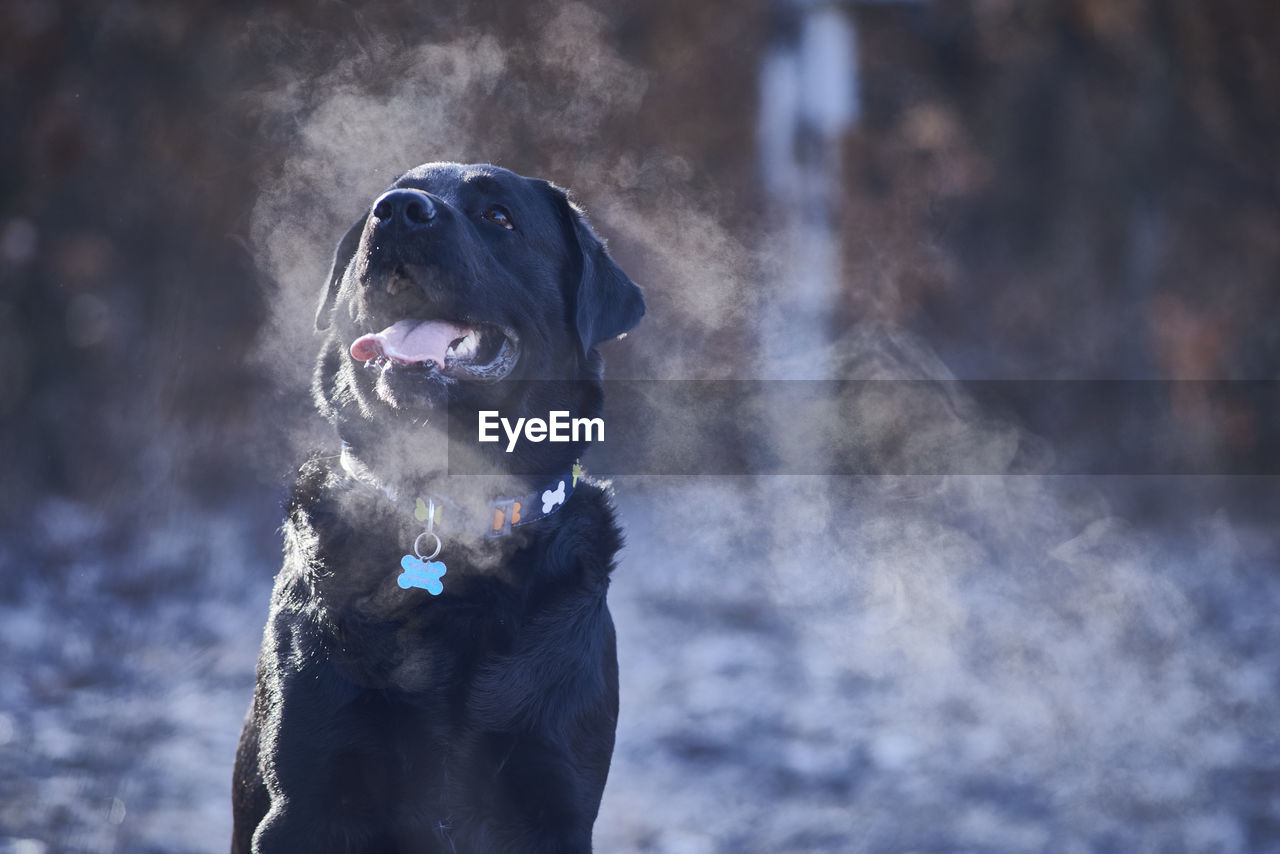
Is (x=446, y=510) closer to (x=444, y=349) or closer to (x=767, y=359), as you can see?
(x=444, y=349)

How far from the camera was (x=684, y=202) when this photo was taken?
6.84 meters

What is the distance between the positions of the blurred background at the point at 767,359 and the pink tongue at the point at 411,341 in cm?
84

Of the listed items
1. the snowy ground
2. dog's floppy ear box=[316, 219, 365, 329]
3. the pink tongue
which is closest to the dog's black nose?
the pink tongue

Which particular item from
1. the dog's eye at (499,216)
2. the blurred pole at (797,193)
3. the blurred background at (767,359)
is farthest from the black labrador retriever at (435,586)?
the blurred pole at (797,193)

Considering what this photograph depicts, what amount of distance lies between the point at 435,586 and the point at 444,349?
0.48m

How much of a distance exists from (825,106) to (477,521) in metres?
5.32

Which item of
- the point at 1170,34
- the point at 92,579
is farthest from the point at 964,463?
the point at 92,579

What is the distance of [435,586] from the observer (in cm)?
207

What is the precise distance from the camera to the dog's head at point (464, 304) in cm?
216

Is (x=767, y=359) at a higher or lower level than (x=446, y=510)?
higher

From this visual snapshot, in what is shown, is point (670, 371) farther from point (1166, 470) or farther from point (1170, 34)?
point (1170, 34)

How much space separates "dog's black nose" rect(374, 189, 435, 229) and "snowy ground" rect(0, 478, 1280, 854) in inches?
69.7

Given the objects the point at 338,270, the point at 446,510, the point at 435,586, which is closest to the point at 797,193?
the point at 338,270

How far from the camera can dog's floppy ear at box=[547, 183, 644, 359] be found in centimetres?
247
